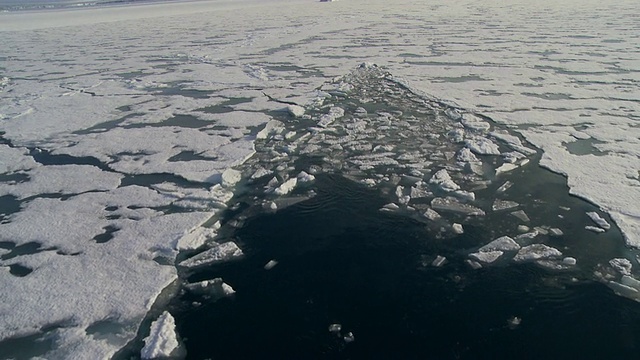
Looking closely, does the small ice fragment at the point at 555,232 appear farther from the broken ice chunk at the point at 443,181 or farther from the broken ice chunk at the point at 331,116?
the broken ice chunk at the point at 331,116

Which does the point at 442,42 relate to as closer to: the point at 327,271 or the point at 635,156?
the point at 635,156

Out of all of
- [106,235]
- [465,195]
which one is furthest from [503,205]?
[106,235]

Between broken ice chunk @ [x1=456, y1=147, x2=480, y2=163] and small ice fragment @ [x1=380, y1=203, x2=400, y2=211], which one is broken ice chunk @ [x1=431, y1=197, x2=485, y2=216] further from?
broken ice chunk @ [x1=456, y1=147, x2=480, y2=163]

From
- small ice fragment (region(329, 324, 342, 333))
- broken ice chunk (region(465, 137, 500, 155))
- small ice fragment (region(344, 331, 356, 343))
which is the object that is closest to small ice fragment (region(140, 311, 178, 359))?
small ice fragment (region(329, 324, 342, 333))

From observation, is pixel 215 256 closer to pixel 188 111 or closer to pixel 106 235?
pixel 106 235

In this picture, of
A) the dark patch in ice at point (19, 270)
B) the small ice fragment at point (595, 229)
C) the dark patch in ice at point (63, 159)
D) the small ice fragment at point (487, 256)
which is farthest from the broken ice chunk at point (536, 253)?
the dark patch in ice at point (63, 159)

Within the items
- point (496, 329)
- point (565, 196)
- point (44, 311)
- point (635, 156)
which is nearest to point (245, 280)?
point (44, 311)
